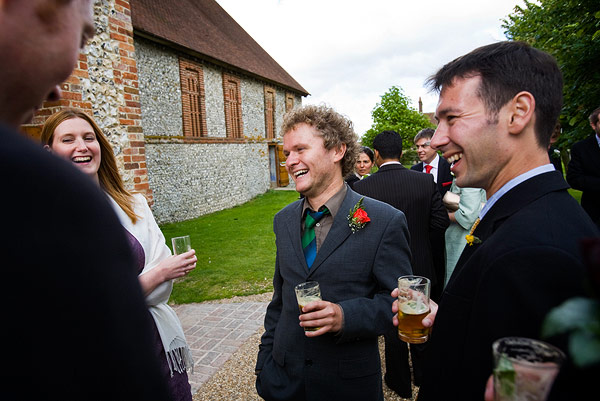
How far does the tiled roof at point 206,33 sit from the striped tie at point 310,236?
1432cm

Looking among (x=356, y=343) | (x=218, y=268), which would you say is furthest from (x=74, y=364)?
(x=218, y=268)

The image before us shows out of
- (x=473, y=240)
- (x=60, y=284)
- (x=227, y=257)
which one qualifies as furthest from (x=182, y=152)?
(x=60, y=284)

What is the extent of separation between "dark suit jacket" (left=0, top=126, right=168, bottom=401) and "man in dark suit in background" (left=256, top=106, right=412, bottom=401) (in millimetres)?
1444

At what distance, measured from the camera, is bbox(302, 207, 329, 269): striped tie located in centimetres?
240

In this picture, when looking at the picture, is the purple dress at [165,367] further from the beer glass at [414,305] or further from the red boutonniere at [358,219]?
the beer glass at [414,305]

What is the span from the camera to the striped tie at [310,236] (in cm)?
240

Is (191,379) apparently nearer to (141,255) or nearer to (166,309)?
(166,309)

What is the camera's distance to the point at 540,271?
3.39ft

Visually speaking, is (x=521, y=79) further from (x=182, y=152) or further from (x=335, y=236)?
(x=182, y=152)

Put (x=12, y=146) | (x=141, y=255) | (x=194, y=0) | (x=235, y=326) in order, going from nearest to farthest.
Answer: (x=12, y=146) → (x=141, y=255) → (x=235, y=326) → (x=194, y=0)

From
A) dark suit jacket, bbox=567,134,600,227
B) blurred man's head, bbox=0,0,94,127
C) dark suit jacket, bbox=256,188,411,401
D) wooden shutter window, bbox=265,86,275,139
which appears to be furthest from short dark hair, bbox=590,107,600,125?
wooden shutter window, bbox=265,86,275,139

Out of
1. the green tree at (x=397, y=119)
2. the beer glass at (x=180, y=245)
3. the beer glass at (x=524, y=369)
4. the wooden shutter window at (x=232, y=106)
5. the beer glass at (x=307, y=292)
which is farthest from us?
the green tree at (x=397, y=119)

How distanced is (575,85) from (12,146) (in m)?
9.27

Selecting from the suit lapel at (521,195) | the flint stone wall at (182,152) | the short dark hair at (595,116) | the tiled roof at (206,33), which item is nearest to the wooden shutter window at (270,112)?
the tiled roof at (206,33)
